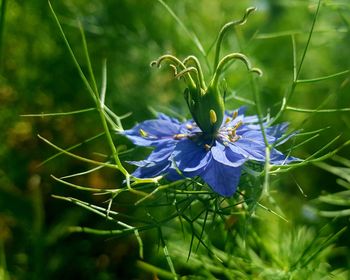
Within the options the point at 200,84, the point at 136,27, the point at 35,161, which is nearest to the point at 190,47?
the point at 136,27

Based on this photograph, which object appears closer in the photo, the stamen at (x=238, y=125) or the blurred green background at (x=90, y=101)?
the stamen at (x=238, y=125)

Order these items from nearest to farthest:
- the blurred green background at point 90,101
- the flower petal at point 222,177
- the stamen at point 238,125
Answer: the flower petal at point 222,177 < the stamen at point 238,125 < the blurred green background at point 90,101

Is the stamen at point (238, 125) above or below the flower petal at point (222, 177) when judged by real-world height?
above

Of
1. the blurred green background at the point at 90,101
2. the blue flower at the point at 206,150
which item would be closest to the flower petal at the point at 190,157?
the blue flower at the point at 206,150

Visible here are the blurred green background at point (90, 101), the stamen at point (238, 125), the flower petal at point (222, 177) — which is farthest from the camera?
the blurred green background at point (90, 101)

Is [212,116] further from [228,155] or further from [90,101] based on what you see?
[90,101]

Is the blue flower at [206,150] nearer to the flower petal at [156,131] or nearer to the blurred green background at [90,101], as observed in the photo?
the flower petal at [156,131]

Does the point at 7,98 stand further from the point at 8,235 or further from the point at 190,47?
the point at 190,47

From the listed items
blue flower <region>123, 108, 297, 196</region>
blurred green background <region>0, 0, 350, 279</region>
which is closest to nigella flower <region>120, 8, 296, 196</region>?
blue flower <region>123, 108, 297, 196</region>
